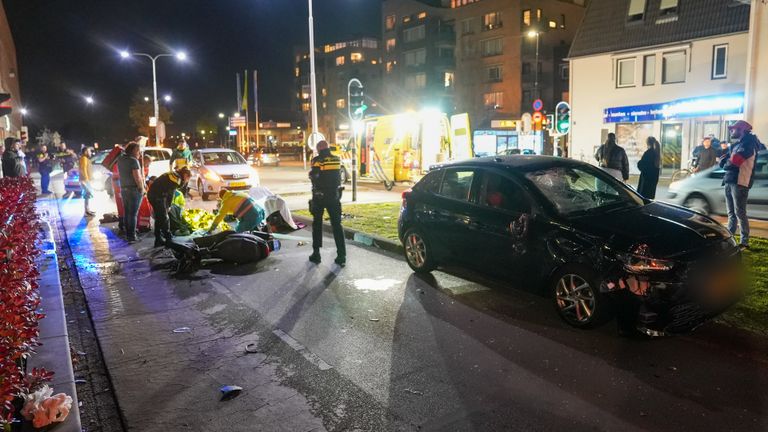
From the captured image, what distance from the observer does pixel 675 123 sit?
1067 inches

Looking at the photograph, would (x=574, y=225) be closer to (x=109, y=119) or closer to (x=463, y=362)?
(x=463, y=362)

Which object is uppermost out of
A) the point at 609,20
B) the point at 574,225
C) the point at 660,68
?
the point at 609,20

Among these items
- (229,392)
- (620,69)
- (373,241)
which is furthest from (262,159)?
(229,392)

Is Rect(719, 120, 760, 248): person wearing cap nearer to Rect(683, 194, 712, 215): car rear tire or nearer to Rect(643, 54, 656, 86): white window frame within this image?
Rect(683, 194, 712, 215): car rear tire

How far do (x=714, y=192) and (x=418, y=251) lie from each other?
7.61 m

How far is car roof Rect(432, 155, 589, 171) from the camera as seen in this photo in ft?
22.2

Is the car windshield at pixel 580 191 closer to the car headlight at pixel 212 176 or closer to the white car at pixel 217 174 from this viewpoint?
the white car at pixel 217 174

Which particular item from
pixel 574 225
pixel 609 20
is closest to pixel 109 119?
pixel 609 20

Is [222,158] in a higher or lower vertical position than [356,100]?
lower

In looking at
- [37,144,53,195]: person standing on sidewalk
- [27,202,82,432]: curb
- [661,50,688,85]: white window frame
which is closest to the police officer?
[27,202,82,432]: curb

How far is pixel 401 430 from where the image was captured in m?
3.90

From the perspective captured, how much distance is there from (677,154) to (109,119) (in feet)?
229

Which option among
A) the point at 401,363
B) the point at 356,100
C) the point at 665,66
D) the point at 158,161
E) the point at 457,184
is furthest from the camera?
the point at 665,66

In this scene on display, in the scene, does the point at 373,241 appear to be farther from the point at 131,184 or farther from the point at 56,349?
the point at 56,349
